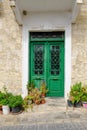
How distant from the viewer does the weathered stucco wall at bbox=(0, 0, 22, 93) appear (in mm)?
8586

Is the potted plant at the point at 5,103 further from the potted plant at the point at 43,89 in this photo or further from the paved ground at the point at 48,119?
the potted plant at the point at 43,89

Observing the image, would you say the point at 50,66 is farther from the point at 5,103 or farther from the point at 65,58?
the point at 5,103

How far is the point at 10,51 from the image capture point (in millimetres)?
8609

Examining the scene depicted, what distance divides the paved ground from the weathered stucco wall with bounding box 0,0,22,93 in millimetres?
1574

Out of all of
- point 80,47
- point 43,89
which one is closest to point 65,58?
point 80,47

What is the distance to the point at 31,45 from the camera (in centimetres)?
888

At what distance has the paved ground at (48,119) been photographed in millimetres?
6204

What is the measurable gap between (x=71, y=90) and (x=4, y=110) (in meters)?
2.38

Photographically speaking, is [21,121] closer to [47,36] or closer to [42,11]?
[47,36]

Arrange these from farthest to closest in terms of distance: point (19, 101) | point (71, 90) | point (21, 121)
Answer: point (71, 90)
point (19, 101)
point (21, 121)

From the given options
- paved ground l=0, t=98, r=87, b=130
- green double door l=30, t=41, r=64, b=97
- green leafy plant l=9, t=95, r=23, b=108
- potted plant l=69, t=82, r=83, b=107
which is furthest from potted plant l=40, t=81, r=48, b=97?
green leafy plant l=9, t=95, r=23, b=108

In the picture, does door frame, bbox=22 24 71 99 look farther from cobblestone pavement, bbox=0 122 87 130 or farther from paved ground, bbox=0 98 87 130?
cobblestone pavement, bbox=0 122 87 130

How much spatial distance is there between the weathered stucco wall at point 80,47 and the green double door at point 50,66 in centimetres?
55

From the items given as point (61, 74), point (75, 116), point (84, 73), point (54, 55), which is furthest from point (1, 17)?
point (75, 116)
